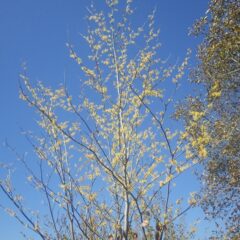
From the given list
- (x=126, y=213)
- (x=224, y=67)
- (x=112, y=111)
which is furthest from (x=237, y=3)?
(x=126, y=213)

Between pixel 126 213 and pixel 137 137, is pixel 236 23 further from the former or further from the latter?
pixel 126 213

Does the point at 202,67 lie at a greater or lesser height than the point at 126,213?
greater

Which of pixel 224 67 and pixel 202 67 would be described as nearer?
pixel 224 67

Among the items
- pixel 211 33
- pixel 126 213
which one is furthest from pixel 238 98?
pixel 126 213

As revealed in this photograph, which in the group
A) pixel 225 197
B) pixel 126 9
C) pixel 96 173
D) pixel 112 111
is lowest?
pixel 96 173

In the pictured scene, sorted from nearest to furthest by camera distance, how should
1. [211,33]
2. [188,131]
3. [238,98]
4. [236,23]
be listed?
[188,131] < [236,23] < [211,33] < [238,98]

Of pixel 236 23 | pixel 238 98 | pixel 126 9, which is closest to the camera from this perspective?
pixel 126 9

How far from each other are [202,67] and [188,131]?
23.7ft

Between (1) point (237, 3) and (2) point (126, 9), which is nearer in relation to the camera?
(2) point (126, 9)

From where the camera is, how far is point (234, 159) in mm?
11992

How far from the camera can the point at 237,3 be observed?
9.52 m

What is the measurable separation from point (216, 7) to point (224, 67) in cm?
152

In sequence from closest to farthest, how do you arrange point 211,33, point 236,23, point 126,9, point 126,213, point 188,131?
1. point 126,213
2. point 188,131
3. point 126,9
4. point 236,23
5. point 211,33

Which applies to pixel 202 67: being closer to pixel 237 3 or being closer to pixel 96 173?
pixel 237 3
